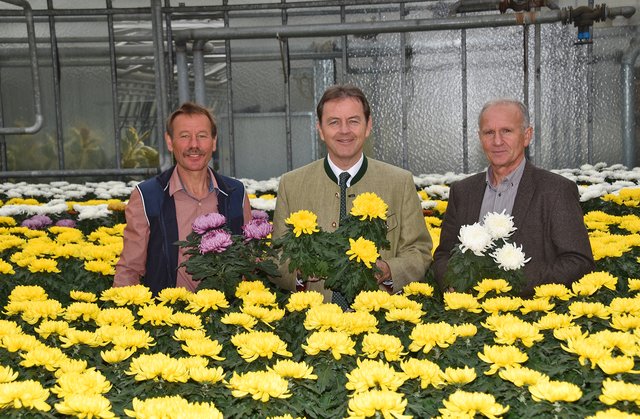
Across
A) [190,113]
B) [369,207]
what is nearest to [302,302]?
[369,207]

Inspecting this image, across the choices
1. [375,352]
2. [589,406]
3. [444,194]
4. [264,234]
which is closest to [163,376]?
[375,352]

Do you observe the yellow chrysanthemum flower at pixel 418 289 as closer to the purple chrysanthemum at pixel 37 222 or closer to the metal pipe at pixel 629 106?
the purple chrysanthemum at pixel 37 222

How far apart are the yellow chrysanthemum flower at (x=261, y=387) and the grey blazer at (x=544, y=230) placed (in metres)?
1.54

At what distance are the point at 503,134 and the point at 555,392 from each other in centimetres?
201

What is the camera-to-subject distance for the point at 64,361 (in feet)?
7.47

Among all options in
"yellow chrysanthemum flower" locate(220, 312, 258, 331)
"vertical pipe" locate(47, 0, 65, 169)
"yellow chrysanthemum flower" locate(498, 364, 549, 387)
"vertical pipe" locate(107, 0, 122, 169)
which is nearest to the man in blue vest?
"yellow chrysanthemum flower" locate(220, 312, 258, 331)

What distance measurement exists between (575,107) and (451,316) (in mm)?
10806

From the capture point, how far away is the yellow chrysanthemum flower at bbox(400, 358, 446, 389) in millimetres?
2012

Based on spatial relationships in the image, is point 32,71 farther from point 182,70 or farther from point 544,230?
point 544,230

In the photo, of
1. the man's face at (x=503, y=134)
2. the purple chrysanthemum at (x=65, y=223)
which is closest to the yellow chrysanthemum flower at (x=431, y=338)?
the man's face at (x=503, y=134)

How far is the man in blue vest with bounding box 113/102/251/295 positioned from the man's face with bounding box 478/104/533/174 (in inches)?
52.3

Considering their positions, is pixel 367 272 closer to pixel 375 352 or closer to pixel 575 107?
pixel 375 352

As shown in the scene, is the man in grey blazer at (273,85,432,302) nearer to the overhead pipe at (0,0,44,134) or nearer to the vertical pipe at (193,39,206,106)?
the overhead pipe at (0,0,44,134)

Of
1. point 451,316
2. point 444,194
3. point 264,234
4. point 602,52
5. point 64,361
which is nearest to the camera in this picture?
point 64,361
